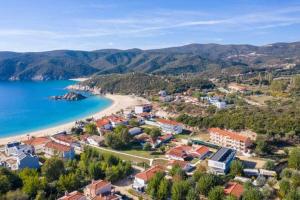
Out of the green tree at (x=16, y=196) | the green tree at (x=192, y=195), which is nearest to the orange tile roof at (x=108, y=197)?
the green tree at (x=16, y=196)

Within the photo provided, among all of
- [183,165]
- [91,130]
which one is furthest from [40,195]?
[91,130]

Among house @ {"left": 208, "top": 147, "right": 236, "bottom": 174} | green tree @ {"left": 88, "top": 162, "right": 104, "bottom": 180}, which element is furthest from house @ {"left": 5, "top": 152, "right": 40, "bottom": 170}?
house @ {"left": 208, "top": 147, "right": 236, "bottom": 174}

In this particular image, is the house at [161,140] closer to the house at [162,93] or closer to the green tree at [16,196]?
the green tree at [16,196]

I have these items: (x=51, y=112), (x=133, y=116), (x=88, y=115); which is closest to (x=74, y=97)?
(x=51, y=112)

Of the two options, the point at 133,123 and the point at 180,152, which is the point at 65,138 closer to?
the point at 133,123

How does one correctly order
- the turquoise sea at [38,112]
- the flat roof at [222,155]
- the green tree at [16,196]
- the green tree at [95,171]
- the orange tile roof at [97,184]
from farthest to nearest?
the turquoise sea at [38,112] < the flat roof at [222,155] < the green tree at [95,171] < the orange tile roof at [97,184] < the green tree at [16,196]

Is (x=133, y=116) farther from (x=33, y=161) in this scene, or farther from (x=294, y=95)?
(x=294, y=95)
